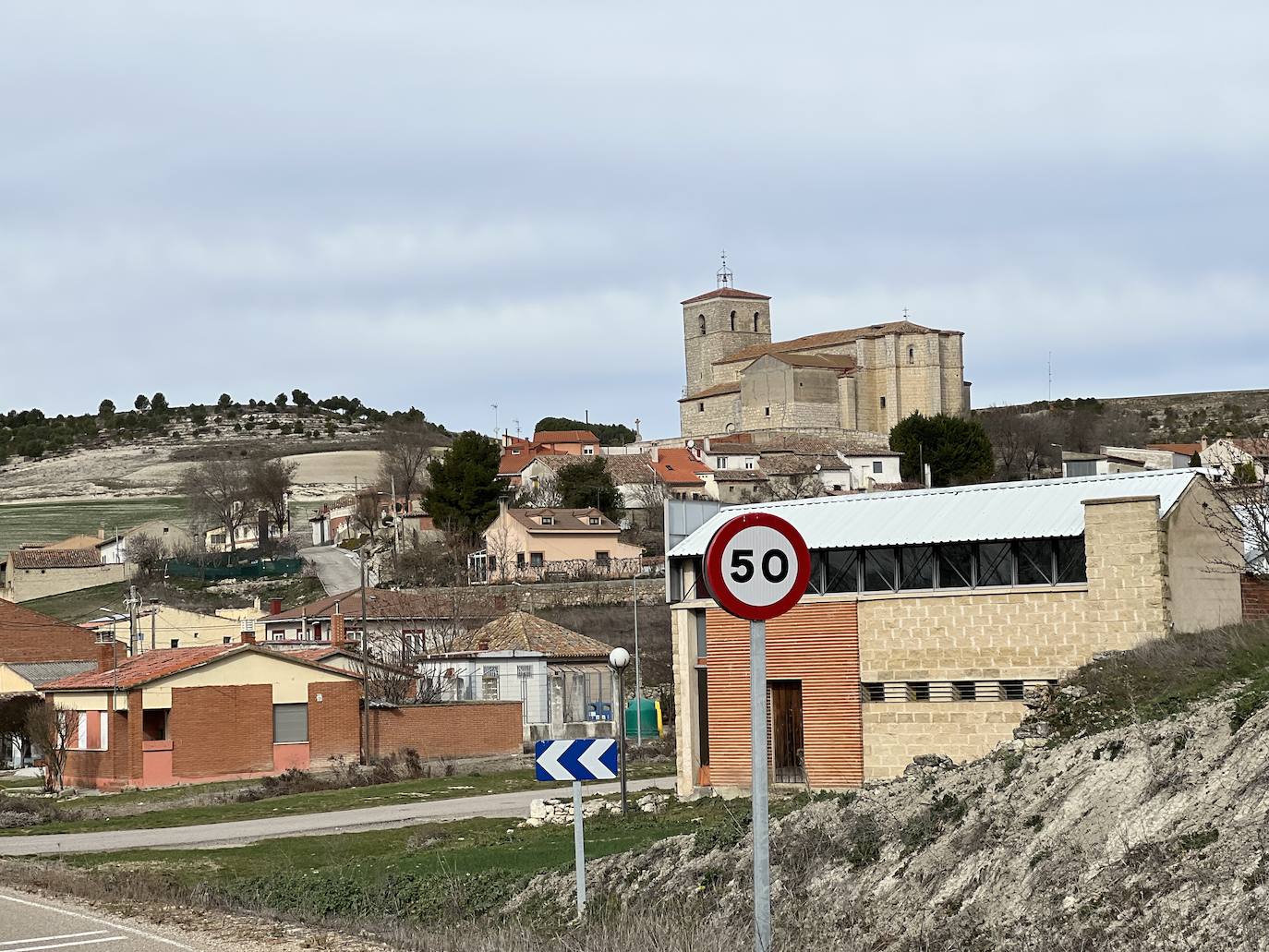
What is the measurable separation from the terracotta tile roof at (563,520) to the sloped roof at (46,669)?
2825cm

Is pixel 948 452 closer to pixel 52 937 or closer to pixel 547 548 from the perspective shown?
pixel 547 548

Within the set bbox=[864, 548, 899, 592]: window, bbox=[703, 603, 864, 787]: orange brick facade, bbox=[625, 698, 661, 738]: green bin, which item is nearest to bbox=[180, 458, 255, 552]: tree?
bbox=[625, 698, 661, 738]: green bin

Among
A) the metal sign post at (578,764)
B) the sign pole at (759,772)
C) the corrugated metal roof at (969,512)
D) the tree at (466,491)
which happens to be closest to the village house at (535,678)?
the corrugated metal roof at (969,512)

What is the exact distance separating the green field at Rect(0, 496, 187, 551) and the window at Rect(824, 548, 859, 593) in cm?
9002

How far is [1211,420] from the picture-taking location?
146m

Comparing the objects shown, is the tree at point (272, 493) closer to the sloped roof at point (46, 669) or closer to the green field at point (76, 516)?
the green field at point (76, 516)

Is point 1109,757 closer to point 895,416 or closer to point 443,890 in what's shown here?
point 443,890

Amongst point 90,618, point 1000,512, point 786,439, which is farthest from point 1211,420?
point 1000,512

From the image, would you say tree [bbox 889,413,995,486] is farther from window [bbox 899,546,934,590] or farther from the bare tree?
window [bbox 899,546,934,590]

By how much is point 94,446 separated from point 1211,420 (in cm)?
10914

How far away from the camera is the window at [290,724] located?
4659cm

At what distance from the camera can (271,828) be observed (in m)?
32.0

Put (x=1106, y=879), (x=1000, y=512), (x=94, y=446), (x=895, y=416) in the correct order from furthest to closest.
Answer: (x=94, y=446) < (x=895, y=416) < (x=1000, y=512) < (x=1106, y=879)

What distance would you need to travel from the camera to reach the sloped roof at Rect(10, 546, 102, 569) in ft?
302
